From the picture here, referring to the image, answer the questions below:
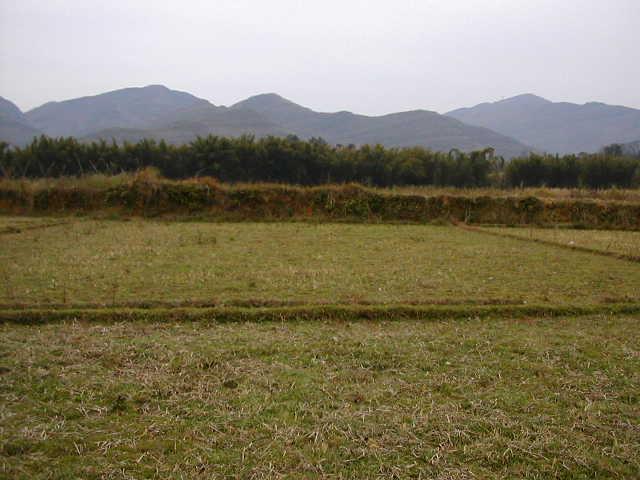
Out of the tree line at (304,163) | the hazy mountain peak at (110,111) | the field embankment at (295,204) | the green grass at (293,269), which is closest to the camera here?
the green grass at (293,269)

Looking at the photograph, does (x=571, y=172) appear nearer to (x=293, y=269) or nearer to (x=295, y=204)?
(x=295, y=204)

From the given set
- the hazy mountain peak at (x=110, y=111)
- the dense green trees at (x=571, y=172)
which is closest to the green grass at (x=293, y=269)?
the dense green trees at (x=571, y=172)

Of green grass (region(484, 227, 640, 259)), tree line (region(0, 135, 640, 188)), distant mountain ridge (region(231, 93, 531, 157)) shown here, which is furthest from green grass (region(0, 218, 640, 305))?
distant mountain ridge (region(231, 93, 531, 157))

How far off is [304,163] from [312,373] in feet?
86.6

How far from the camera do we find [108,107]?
14150 cm

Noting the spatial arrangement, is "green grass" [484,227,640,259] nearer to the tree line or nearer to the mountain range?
the tree line

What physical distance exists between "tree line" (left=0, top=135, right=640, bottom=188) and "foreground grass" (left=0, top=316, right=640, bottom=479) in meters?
21.4

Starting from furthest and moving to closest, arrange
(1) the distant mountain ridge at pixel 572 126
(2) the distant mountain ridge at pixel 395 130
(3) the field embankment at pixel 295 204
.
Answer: (1) the distant mountain ridge at pixel 572 126, (2) the distant mountain ridge at pixel 395 130, (3) the field embankment at pixel 295 204

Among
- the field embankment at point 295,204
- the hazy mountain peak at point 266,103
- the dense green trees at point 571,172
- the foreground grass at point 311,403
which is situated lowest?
the foreground grass at point 311,403

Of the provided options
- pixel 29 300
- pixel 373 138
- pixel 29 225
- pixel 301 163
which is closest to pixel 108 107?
pixel 373 138

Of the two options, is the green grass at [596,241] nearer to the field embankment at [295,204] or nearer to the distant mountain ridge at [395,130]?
the field embankment at [295,204]

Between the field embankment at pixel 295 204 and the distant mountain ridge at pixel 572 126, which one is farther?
the distant mountain ridge at pixel 572 126

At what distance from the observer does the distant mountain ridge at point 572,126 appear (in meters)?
139

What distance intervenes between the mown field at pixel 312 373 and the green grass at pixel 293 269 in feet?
0.25
